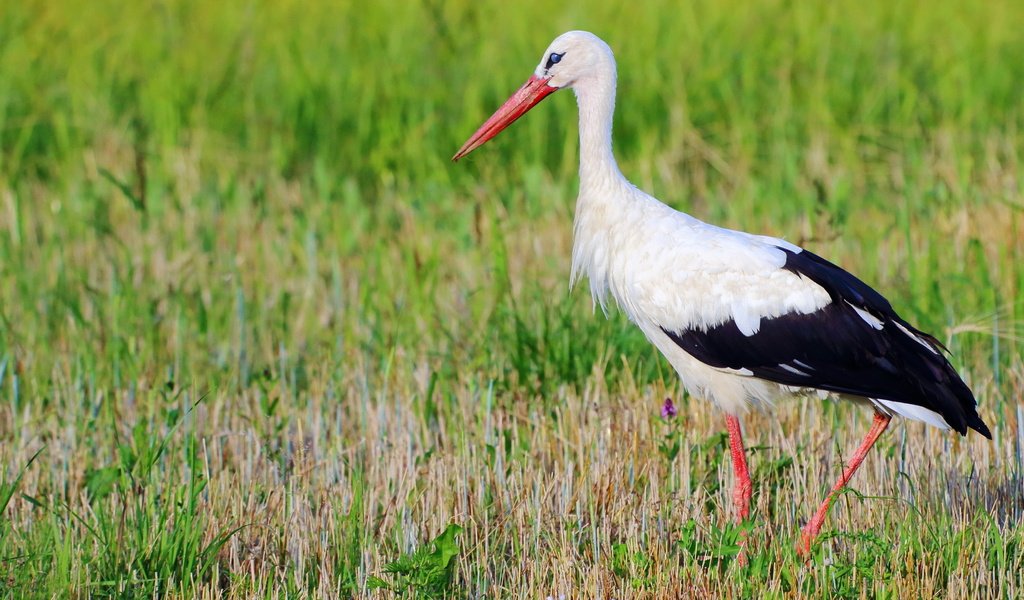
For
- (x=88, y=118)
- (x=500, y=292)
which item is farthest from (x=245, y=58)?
(x=500, y=292)

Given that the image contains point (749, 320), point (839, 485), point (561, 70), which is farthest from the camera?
point (561, 70)

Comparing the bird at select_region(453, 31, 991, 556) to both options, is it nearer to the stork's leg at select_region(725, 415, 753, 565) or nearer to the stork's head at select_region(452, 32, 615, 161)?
the stork's leg at select_region(725, 415, 753, 565)

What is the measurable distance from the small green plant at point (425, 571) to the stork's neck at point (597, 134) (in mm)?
1270

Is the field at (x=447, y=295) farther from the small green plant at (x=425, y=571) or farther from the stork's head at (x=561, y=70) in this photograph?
the stork's head at (x=561, y=70)

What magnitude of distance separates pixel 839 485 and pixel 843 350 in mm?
402

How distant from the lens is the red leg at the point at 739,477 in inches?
154

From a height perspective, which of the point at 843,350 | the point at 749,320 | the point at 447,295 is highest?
the point at 447,295

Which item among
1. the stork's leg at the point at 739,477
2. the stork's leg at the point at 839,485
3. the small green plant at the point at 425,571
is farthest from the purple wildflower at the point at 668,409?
the small green plant at the point at 425,571

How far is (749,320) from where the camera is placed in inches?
159

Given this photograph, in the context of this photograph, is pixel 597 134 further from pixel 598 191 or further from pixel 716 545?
pixel 716 545

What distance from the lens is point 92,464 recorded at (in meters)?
4.43

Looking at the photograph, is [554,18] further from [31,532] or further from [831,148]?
[31,532]

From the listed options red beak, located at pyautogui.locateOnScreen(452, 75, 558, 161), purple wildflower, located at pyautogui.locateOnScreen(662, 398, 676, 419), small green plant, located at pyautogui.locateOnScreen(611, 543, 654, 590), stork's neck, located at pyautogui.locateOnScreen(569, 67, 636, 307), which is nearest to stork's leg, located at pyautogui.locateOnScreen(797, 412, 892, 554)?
small green plant, located at pyautogui.locateOnScreen(611, 543, 654, 590)

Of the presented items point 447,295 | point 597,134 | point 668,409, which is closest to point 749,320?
point 668,409
